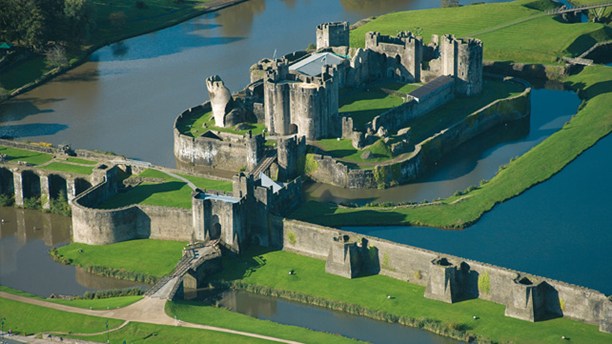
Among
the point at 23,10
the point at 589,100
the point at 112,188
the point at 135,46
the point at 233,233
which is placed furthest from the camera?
the point at 135,46

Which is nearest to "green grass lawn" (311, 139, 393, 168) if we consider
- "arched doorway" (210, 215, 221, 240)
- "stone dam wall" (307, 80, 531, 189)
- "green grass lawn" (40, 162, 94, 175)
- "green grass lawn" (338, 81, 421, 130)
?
"stone dam wall" (307, 80, 531, 189)

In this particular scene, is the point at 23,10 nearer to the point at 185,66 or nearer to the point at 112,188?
the point at 185,66

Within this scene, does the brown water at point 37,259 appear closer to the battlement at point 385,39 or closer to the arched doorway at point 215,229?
the arched doorway at point 215,229

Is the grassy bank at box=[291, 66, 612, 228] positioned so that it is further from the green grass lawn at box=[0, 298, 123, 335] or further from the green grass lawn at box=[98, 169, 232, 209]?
the green grass lawn at box=[0, 298, 123, 335]

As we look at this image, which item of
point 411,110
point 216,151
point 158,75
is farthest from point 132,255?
point 158,75

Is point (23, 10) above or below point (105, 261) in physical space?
above

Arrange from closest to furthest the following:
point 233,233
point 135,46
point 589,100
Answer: point 233,233, point 589,100, point 135,46

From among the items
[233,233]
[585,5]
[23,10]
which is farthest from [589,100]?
[23,10]

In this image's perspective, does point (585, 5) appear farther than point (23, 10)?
Yes
